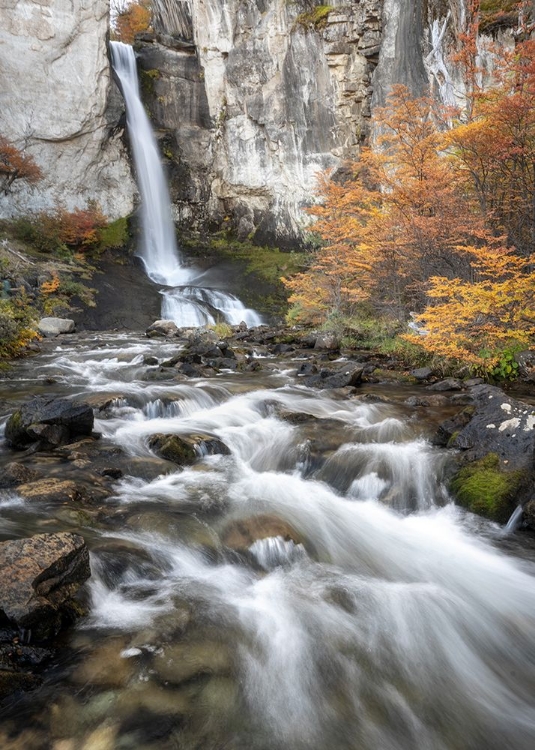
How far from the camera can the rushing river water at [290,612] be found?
220 cm

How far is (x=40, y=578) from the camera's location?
8.08 ft

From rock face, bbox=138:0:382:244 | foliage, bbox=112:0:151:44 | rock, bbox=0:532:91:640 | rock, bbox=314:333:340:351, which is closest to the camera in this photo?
rock, bbox=0:532:91:640

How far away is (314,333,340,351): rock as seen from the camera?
517 inches

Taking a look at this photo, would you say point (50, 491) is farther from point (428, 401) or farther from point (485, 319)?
point (485, 319)

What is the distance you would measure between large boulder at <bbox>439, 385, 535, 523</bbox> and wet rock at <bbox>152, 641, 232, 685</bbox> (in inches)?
119

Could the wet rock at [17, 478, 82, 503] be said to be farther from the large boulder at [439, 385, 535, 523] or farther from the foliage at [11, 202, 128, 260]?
the foliage at [11, 202, 128, 260]

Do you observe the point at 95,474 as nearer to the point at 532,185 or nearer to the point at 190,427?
the point at 190,427

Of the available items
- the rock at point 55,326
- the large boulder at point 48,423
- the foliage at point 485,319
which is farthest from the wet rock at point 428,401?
the rock at point 55,326

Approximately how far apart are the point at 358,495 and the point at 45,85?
31161mm

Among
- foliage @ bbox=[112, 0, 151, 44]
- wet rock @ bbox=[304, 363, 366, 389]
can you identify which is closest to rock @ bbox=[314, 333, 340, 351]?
wet rock @ bbox=[304, 363, 366, 389]

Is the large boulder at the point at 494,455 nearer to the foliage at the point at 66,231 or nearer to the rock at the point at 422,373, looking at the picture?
the rock at the point at 422,373

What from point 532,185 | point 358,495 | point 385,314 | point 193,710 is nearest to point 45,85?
point 385,314

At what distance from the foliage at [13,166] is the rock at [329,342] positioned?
21026mm

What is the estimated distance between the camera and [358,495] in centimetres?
498
